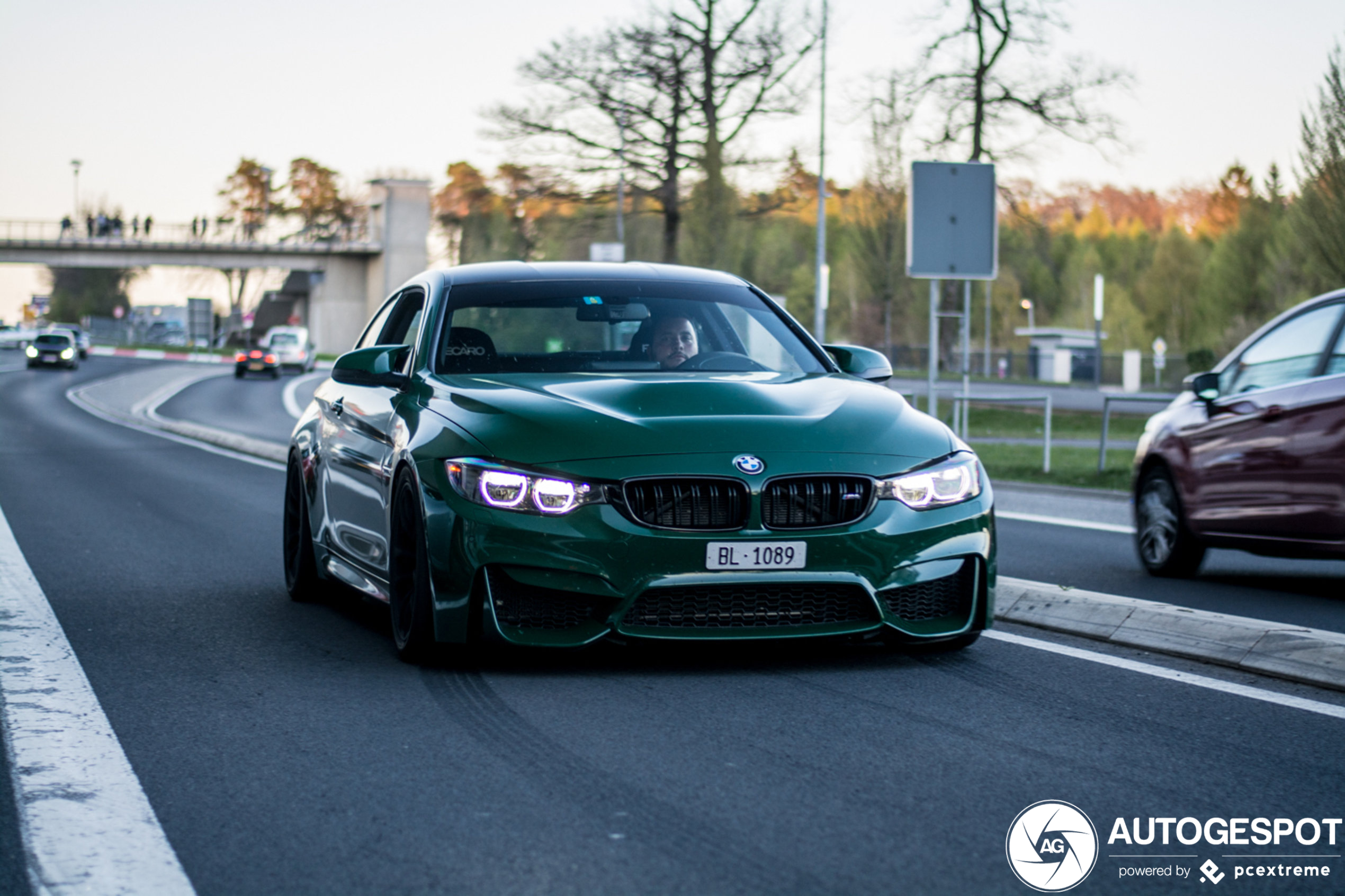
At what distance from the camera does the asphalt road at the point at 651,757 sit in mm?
3787

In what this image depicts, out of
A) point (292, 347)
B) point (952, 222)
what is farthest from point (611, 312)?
point (292, 347)

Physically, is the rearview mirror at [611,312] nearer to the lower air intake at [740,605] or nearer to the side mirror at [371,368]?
the side mirror at [371,368]

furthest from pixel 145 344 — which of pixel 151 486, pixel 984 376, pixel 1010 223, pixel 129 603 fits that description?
pixel 129 603

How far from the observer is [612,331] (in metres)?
7.14

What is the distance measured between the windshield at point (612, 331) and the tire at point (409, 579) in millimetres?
727

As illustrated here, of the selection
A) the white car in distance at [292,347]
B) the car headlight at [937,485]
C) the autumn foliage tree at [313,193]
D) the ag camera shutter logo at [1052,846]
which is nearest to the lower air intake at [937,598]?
the car headlight at [937,485]

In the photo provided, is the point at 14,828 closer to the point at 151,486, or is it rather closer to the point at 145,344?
the point at 151,486

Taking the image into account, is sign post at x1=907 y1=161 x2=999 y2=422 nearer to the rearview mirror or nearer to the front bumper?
the rearview mirror

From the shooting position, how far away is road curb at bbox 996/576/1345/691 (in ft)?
20.4

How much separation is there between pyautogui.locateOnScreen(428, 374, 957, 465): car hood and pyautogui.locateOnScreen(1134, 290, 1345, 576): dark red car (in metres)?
3.02

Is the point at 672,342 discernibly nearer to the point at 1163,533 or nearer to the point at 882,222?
the point at 1163,533

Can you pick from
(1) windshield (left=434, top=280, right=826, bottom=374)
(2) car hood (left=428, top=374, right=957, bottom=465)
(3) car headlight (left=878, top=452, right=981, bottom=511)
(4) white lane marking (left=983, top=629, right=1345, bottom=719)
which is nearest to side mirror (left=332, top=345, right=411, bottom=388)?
(1) windshield (left=434, top=280, right=826, bottom=374)

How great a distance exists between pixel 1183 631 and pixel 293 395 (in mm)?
44834

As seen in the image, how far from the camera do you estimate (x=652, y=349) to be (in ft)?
23.2
